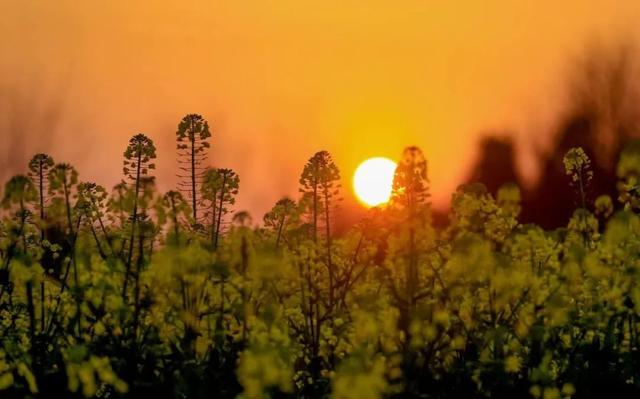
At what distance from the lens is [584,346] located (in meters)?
7.64

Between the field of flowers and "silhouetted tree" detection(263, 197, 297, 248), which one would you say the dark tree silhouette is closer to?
the field of flowers

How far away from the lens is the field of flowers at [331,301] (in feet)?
21.9

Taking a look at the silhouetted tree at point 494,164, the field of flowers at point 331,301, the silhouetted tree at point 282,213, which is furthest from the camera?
the silhouetted tree at point 494,164

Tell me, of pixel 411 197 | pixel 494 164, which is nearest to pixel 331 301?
pixel 411 197

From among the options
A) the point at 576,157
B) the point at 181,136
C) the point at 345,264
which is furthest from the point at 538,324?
the point at 181,136

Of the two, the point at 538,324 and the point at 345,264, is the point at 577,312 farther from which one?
the point at 345,264

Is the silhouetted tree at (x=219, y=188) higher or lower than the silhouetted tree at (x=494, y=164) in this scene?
lower

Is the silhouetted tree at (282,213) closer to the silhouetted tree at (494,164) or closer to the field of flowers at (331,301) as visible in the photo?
the field of flowers at (331,301)

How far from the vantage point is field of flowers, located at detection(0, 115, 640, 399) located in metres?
6.68

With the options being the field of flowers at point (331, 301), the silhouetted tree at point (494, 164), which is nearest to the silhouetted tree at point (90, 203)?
the field of flowers at point (331, 301)

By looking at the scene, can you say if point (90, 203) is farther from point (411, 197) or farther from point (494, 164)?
point (494, 164)

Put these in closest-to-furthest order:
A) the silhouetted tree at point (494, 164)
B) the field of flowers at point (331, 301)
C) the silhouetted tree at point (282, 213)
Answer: the field of flowers at point (331, 301), the silhouetted tree at point (282, 213), the silhouetted tree at point (494, 164)

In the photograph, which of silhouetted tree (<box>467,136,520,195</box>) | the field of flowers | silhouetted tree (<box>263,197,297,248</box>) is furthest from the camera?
silhouetted tree (<box>467,136,520,195</box>)

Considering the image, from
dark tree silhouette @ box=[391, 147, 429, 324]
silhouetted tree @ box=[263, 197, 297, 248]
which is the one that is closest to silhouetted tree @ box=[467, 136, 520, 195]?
silhouetted tree @ box=[263, 197, 297, 248]
